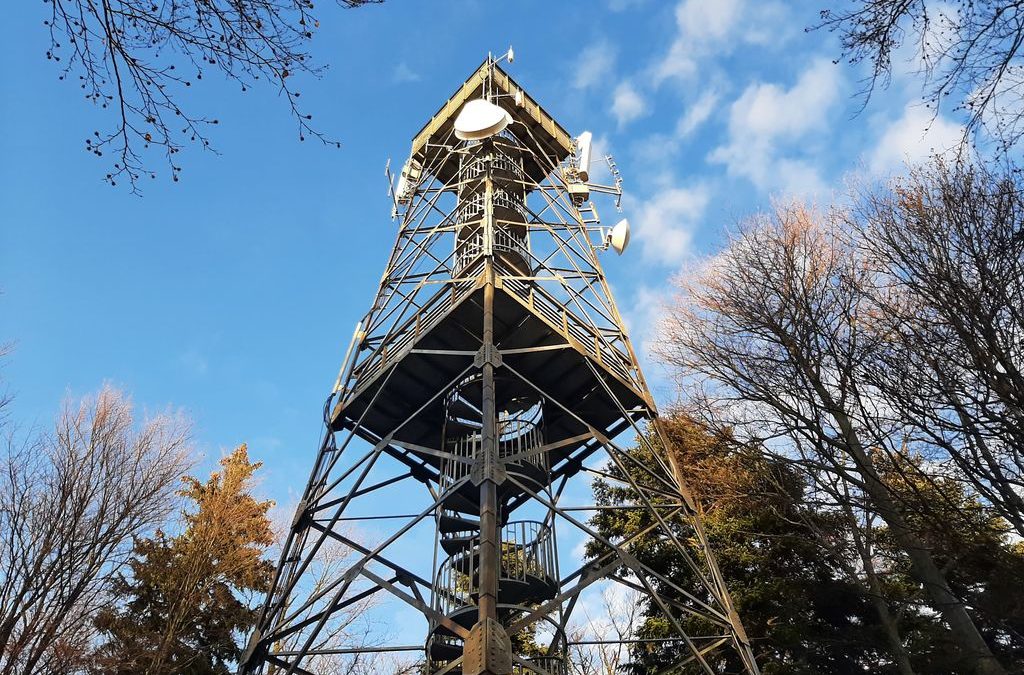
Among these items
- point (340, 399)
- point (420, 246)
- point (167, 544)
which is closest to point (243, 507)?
point (167, 544)

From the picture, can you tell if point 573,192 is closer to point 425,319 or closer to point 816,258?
point 425,319

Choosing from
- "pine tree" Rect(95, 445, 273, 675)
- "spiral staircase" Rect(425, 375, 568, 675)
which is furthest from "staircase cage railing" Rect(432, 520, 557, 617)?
"pine tree" Rect(95, 445, 273, 675)

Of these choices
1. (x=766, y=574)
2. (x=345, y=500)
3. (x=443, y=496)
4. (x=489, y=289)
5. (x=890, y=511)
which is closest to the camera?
(x=890, y=511)

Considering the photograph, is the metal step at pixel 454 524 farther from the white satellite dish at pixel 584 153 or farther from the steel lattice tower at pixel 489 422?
the white satellite dish at pixel 584 153

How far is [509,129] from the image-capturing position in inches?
645

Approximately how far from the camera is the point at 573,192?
15.7 m

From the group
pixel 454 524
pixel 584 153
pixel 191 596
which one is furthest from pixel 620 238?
pixel 191 596

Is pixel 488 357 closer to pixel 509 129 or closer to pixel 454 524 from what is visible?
pixel 454 524

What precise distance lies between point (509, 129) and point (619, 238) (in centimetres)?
405

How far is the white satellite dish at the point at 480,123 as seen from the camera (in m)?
14.0

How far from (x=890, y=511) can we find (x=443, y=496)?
5.09 meters

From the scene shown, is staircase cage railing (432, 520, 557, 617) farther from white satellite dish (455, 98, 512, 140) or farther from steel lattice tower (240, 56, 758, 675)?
white satellite dish (455, 98, 512, 140)

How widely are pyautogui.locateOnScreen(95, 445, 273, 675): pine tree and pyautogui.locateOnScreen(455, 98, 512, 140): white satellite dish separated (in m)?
9.55

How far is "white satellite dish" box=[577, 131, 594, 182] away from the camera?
52.5 feet
